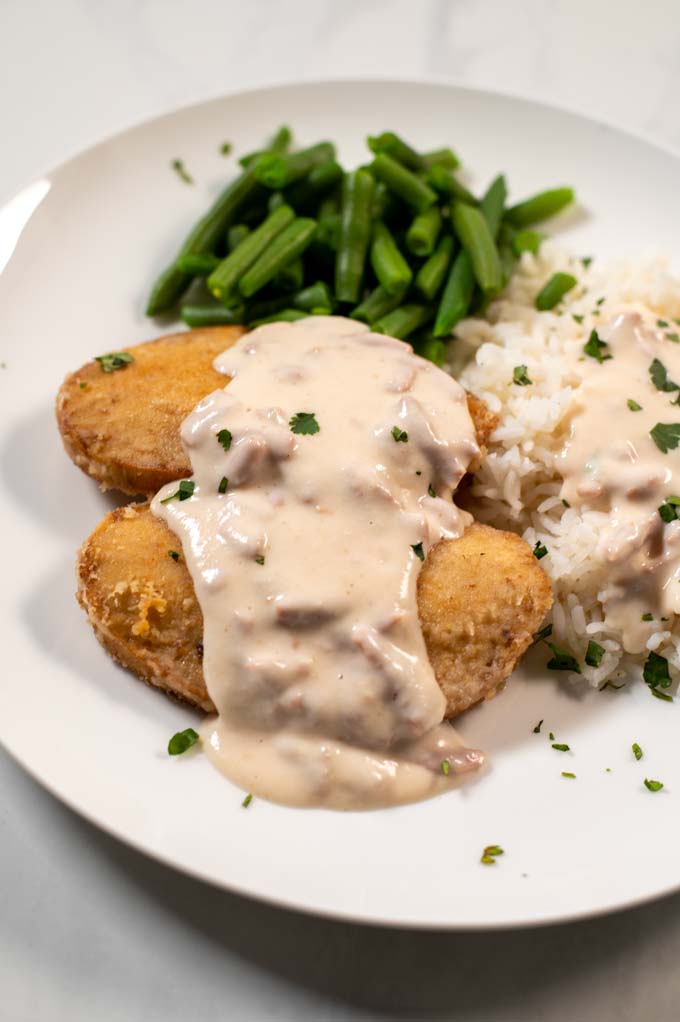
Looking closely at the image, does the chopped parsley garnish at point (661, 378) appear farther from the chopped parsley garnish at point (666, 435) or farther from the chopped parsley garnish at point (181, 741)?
the chopped parsley garnish at point (181, 741)

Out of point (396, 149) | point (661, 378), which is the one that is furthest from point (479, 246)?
point (661, 378)

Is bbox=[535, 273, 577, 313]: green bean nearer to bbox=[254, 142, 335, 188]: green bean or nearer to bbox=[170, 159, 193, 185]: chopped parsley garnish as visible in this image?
bbox=[254, 142, 335, 188]: green bean

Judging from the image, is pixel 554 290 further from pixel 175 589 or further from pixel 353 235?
pixel 175 589

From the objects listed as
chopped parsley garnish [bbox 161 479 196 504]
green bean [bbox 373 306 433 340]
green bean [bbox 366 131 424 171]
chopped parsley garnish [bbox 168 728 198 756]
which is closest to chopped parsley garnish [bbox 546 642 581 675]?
chopped parsley garnish [bbox 168 728 198 756]

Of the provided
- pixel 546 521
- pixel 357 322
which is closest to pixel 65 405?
pixel 357 322

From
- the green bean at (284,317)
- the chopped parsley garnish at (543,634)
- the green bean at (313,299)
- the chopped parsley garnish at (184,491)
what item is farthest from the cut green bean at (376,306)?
the chopped parsley garnish at (543,634)

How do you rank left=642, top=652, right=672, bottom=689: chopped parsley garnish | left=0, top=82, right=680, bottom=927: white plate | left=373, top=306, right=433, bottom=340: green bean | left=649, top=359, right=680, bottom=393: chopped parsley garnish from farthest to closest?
1. left=373, top=306, right=433, bottom=340: green bean
2. left=649, top=359, right=680, bottom=393: chopped parsley garnish
3. left=642, top=652, right=672, bottom=689: chopped parsley garnish
4. left=0, top=82, right=680, bottom=927: white plate

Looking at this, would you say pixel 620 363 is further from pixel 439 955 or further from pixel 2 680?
pixel 2 680
